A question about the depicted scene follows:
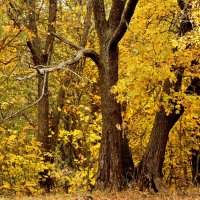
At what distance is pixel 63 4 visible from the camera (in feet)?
67.1

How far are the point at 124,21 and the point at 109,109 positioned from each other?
2542mm

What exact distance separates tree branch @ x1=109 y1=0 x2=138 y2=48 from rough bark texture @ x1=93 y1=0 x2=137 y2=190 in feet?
0.20

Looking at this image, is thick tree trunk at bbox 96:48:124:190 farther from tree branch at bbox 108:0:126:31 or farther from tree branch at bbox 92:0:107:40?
tree branch at bbox 108:0:126:31

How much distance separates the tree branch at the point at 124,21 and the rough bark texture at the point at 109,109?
2.5 inches

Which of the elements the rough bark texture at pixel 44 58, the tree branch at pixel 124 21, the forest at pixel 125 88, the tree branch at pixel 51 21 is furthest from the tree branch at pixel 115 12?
the tree branch at pixel 51 21

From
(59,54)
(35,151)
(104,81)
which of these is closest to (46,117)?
(35,151)

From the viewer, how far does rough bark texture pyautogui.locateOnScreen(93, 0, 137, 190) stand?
459 inches

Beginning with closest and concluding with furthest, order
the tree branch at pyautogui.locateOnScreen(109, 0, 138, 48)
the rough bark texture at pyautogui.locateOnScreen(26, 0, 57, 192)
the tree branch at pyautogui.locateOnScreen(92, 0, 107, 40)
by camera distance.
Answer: the tree branch at pyautogui.locateOnScreen(109, 0, 138, 48), the tree branch at pyautogui.locateOnScreen(92, 0, 107, 40), the rough bark texture at pyautogui.locateOnScreen(26, 0, 57, 192)

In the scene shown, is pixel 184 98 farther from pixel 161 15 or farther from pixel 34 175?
pixel 34 175

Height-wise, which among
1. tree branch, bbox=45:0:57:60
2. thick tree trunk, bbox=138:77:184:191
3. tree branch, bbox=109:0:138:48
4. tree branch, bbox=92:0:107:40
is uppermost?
tree branch, bbox=45:0:57:60

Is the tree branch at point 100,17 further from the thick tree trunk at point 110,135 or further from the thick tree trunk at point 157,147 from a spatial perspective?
the thick tree trunk at point 157,147

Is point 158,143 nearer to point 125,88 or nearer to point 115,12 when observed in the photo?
point 125,88

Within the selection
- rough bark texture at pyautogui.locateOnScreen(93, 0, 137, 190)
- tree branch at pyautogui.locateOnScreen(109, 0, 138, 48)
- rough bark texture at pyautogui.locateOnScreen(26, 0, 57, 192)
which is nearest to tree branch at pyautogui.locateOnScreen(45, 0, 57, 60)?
rough bark texture at pyautogui.locateOnScreen(26, 0, 57, 192)

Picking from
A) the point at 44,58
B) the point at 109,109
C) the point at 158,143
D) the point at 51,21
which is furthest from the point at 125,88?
the point at 51,21
